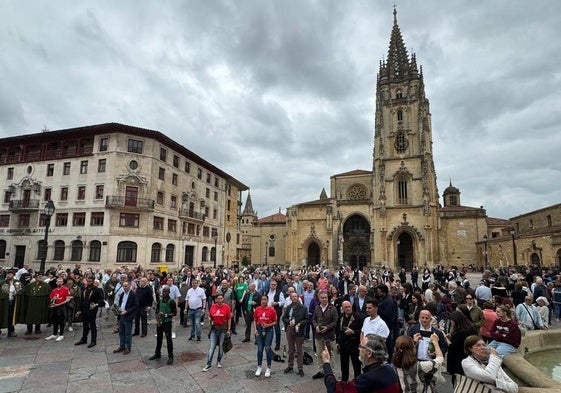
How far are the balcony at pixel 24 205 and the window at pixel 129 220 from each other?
9278mm

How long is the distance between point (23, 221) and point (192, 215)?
1581cm

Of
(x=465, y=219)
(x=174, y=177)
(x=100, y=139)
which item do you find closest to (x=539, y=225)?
(x=465, y=219)

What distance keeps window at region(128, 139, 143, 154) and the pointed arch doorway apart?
33.2 m

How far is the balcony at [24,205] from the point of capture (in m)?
29.3

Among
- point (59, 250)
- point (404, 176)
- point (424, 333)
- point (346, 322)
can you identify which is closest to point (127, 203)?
point (59, 250)

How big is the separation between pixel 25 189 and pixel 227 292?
1239 inches

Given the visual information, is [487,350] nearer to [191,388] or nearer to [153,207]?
[191,388]

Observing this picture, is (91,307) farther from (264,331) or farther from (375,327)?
(375,327)

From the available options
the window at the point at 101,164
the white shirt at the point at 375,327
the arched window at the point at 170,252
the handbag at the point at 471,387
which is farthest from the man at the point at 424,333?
the window at the point at 101,164

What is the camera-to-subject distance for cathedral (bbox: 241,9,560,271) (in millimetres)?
39719

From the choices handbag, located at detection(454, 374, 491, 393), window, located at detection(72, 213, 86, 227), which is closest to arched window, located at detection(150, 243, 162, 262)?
window, located at detection(72, 213, 86, 227)

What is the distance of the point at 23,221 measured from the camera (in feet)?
98.8

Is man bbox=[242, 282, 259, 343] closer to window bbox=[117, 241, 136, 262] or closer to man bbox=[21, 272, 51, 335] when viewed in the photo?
man bbox=[21, 272, 51, 335]

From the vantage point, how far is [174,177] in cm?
3272
